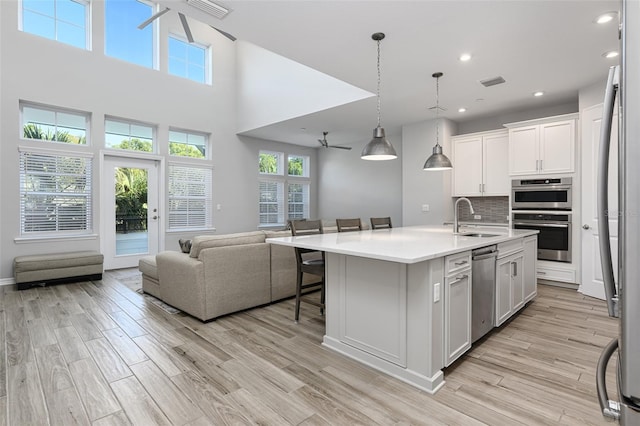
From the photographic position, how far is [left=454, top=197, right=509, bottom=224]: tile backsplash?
568 cm

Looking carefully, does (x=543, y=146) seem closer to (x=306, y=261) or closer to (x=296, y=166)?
(x=306, y=261)

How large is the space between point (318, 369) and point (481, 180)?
4.62 m

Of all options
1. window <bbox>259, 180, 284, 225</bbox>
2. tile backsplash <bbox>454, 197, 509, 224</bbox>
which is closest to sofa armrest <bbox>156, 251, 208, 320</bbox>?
window <bbox>259, 180, 284, 225</bbox>

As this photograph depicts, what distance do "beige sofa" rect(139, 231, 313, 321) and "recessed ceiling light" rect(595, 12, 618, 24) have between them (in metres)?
3.52

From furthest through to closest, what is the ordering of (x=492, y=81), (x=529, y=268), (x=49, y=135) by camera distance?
1. (x=49, y=135)
2. (x=492, y=81)
3. (x=529, y=268)

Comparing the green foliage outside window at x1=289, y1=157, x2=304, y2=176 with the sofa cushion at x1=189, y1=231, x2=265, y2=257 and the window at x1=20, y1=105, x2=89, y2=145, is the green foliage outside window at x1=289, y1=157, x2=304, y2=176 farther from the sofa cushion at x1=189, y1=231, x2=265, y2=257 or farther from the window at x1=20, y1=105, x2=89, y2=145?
the sofa cushion at x1=189, y1=231, x2=265, y2=257

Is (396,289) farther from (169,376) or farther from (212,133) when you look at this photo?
(212,133)

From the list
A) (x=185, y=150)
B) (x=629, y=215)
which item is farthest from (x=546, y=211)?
(x=185, y=150)

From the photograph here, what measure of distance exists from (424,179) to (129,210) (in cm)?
559

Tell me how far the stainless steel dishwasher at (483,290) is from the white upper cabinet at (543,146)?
2701 mm

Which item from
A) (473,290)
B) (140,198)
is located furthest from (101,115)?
(473,290)

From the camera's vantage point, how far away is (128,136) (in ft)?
19.8

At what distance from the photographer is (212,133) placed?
706 centimetres

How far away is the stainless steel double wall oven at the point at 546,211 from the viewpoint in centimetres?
456
